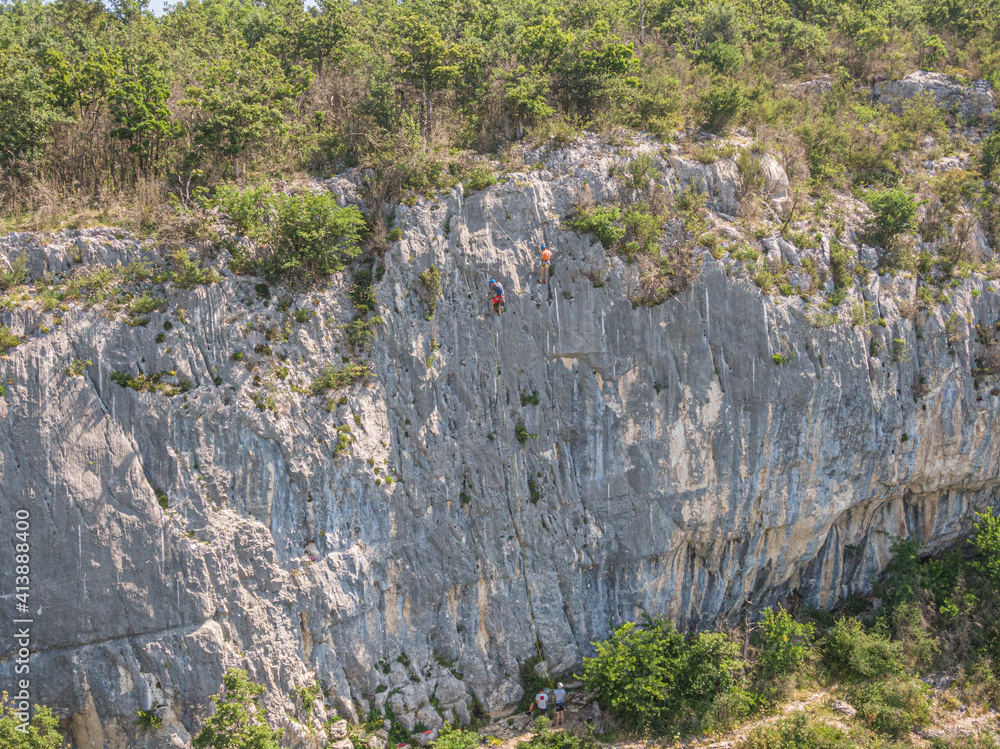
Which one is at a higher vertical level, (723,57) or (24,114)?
→ (723,57)

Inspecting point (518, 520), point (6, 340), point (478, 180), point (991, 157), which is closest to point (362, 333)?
point (478, 180)

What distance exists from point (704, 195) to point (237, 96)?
14040mm

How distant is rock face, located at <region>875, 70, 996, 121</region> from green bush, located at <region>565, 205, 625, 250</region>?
15628mm

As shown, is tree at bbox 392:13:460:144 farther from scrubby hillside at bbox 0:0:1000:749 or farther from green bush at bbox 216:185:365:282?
green bush at bbox 216:185:365:282

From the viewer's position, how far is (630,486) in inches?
732

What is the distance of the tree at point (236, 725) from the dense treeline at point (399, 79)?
11.6 meters

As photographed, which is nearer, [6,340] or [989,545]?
[6,340]

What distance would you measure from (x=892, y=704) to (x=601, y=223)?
1552 centimetres

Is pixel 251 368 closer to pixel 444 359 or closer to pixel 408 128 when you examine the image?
pixel 444 359

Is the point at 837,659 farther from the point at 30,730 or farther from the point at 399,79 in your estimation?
the point at 399,79

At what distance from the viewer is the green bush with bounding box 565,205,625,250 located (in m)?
18.8

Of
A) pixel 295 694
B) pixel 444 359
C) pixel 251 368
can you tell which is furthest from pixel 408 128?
pixel 295 694

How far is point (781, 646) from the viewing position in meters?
18.5

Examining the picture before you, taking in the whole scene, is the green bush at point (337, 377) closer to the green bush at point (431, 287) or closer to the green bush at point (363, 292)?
the green bush at point (363, 292)
